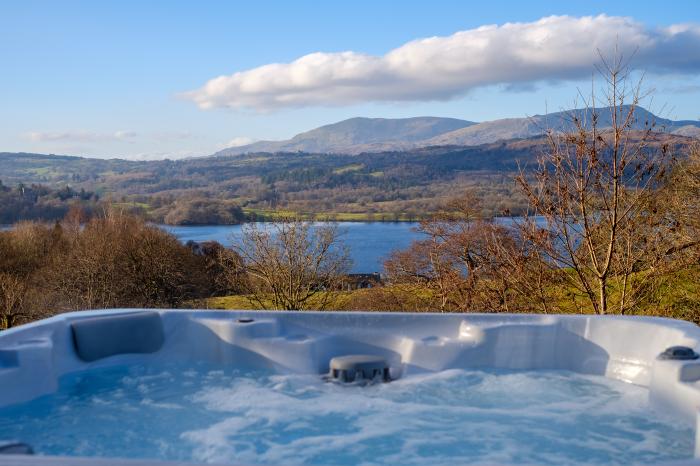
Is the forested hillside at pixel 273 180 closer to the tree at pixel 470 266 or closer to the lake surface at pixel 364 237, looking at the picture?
the lake surface at pixel 364 237

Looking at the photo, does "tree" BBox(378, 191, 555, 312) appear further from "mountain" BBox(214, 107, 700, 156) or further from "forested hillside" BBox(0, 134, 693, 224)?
"mountain" BBox(214, 107, 700, 156)

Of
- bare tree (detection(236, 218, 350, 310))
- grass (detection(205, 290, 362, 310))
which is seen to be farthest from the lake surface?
grass (detection(205, 290, 362, 310))

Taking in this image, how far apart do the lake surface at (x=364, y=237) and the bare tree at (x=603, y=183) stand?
17.6ft

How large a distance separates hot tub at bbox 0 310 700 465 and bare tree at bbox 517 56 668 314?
5.13ft

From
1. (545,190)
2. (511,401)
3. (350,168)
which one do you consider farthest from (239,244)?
(350,168)

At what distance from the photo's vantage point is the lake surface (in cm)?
1172

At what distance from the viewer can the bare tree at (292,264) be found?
9883mm

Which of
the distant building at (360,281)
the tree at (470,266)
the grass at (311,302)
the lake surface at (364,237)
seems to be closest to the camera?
the tree at (470,266)

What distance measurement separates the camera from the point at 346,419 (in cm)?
276

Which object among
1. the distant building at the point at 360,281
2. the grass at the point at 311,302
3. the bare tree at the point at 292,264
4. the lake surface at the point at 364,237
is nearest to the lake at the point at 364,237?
the lake surface at the point at 364,237

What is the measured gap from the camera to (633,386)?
3.10 m

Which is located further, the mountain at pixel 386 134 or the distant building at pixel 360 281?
the mountain at pixel 386 134

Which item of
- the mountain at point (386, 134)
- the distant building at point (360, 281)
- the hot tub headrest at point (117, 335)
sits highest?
the mountain at point (386, 134)

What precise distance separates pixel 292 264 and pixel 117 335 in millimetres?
6374
